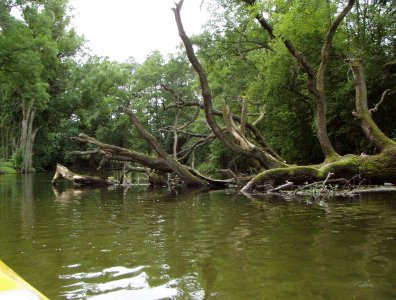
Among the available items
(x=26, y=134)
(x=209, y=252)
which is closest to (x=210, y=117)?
(x=209, y=252)

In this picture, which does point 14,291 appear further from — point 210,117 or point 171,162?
point 171,162

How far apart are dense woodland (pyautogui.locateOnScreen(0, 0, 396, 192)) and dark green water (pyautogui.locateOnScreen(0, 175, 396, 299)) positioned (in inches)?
205

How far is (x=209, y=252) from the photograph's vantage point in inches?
214

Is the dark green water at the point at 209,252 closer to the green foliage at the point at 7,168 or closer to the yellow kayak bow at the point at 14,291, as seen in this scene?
the yellow kayak bow at the point at 14,291

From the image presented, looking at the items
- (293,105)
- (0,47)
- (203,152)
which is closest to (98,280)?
(293,105)

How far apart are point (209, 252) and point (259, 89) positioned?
18.3 meters

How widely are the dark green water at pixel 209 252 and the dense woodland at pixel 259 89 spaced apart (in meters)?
5.22

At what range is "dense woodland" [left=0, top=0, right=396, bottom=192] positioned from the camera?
13828 millimetres

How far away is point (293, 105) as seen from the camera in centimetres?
2086

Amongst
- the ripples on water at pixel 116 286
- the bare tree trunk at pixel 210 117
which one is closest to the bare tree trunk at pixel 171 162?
the bare tree trunk at pixel 210 117

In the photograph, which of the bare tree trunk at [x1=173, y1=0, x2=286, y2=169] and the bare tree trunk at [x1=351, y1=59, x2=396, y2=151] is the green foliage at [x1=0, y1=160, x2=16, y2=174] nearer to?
the bare tree trunk at [x1=173, y1=0, x2=286, y2=169]

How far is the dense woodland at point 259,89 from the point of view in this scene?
1383cm

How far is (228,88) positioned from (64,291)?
77.4 feet

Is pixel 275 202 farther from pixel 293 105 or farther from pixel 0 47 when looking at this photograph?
pixel 0 47
